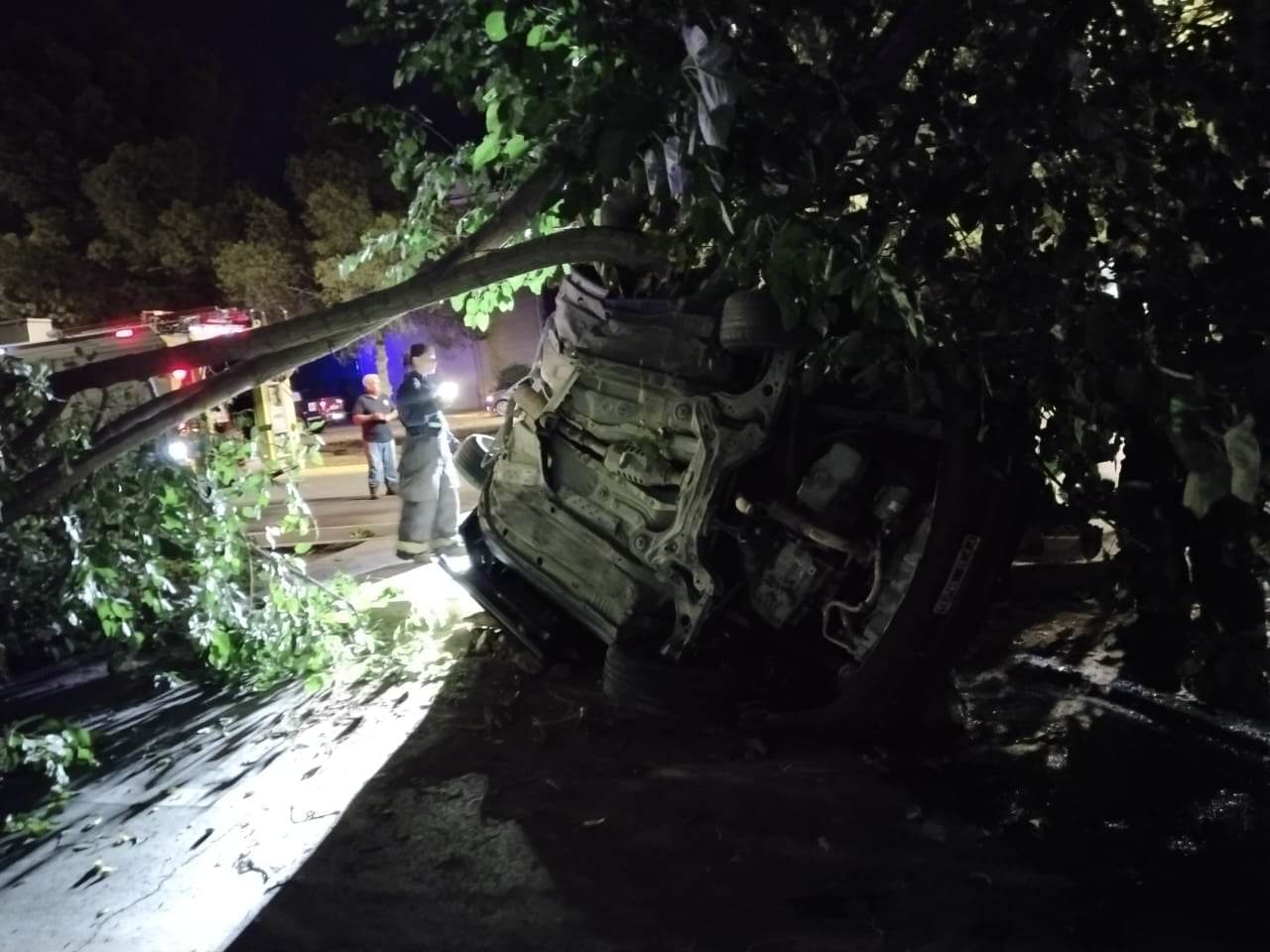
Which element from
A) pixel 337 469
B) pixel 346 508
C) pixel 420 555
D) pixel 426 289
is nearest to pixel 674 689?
pixel 426 289

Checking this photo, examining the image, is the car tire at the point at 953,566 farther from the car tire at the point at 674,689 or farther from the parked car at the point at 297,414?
the parked car at the point at 297,414

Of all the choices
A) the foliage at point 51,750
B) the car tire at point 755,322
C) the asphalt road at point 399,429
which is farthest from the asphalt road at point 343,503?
the car tire at point 755,322

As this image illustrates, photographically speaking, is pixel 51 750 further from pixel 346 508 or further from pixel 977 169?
pixel 346 508

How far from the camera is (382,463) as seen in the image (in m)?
12.4

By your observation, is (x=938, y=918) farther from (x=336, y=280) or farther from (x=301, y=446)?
(x=336, y=280)

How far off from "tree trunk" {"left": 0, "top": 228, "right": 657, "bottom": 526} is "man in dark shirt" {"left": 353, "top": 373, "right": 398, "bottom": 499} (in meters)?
5.03

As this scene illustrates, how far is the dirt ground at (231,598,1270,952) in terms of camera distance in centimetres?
279

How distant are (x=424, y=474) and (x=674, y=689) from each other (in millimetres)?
4446

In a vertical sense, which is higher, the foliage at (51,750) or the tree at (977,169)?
the tree at (977,169)

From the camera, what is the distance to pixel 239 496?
5883 mm

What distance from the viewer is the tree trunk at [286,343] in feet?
14.0

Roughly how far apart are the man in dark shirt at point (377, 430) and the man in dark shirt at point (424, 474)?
5.61ft

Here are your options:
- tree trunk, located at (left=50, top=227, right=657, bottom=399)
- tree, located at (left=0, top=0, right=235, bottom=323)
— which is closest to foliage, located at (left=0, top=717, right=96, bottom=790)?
tree trunk, located at (left=50, top=227, right=657, bottom=399)

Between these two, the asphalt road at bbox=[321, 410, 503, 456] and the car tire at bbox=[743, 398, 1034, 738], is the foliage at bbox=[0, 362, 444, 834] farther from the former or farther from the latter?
the asphalt road at bbox=[321, 410, 503, 456]
